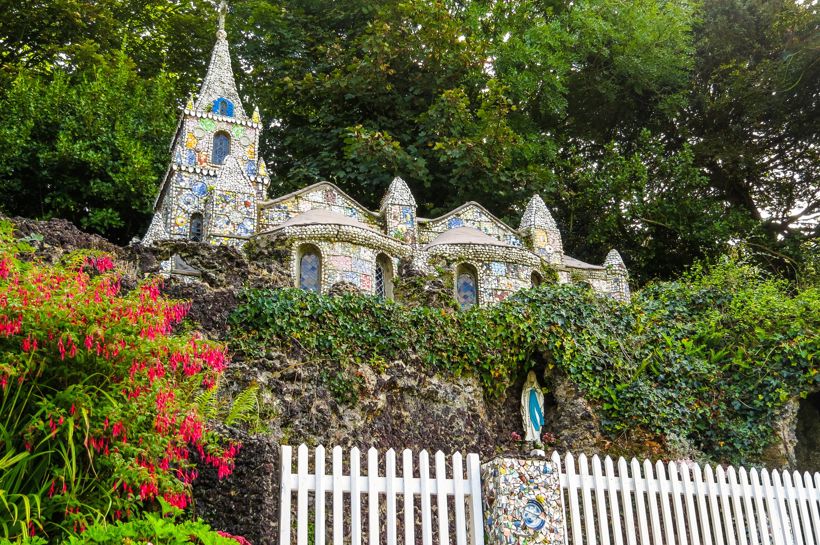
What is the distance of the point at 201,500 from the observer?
6.23 meters

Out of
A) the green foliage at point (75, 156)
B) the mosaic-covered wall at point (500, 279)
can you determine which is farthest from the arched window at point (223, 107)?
the mosaic-covered wall at point (500, 279)

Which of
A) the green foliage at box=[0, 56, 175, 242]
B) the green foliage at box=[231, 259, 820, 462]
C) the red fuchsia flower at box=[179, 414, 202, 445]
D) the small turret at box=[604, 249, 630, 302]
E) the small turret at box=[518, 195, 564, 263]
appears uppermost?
the green foliage at box=[0, 56, 175, 242]

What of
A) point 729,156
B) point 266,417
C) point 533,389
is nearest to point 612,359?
point 533,389

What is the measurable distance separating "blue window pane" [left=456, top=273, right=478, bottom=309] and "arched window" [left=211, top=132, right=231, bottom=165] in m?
9.07

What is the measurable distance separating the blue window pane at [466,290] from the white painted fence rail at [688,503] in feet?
41.0

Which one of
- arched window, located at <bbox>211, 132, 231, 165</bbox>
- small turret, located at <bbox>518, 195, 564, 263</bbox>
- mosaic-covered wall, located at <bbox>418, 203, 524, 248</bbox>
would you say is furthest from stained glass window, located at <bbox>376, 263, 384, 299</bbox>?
arched window, located at <bbox>211, 132, 231, 165</bbox>

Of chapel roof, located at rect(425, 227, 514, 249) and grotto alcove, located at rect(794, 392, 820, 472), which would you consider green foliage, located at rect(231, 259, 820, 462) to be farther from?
chapel roof, located at rect(425, 227, 514, 249)

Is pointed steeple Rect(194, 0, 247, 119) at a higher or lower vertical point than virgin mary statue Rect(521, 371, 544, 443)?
higher

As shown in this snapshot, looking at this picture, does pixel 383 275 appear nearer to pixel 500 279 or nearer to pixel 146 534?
pixel 500 279

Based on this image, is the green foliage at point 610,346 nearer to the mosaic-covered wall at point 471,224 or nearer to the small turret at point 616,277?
the mosaic-covered wall at point 471,224

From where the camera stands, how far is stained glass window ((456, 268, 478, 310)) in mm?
20516

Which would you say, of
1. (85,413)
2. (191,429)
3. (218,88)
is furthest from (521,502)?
(218,88)

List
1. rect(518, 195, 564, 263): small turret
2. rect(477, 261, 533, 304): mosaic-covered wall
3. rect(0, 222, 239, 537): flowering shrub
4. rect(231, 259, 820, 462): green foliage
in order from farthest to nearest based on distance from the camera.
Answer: rect(518, 195, 564, 263): small turret < rect(477, 261, 533, 304): mosaic-covered wall < rect(231, 259, 820, 462): green foliage < rect(0, 222, 239, 537): flowering shrub

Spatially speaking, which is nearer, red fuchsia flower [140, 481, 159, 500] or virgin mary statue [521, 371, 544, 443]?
red fuchsia flower [140, 481, 159, 500]
